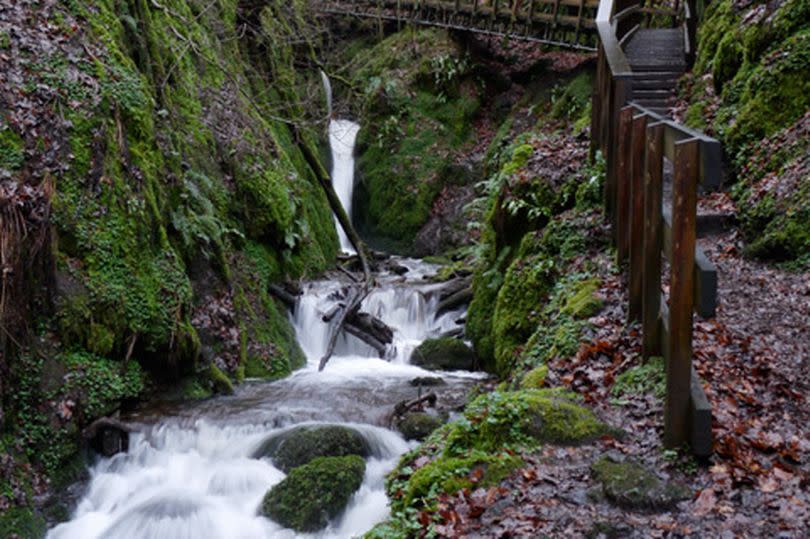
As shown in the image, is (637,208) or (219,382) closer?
(637,208)

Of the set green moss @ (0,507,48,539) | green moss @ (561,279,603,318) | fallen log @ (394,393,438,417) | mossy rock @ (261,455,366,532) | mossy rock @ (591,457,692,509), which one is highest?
Result: green moss @ (561,279,603,318)

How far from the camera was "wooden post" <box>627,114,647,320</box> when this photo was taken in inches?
226

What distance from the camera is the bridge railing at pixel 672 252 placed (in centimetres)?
403

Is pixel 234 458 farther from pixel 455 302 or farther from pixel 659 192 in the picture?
pixel 455 302

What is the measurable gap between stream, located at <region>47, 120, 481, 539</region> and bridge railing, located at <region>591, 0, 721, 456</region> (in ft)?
8.38

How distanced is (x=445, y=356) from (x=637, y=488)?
6.75 m

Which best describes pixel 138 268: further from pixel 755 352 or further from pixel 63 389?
pixel 755 352

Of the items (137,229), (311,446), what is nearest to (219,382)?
(137,229)

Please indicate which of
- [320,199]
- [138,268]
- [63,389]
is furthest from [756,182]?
[320,199]

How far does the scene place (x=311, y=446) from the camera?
7184mm

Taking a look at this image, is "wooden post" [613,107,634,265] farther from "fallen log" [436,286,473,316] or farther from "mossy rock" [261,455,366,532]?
"fallen log" [436,286,473,316]

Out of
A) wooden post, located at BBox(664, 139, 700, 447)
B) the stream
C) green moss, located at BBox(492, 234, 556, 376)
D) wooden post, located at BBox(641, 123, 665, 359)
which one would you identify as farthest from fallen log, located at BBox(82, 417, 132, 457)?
wooden post, located at BBox(664, 139, 700, 447)

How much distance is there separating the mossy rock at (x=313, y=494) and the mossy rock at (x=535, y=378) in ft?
5.81

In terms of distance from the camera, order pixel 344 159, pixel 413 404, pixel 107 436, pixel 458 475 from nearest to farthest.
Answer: pixel 458 475 < pixel 107 436 < pixel 413 404 < pixel 344 159
